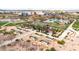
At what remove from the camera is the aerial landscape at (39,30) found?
1.70 m

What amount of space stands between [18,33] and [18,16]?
16 cm

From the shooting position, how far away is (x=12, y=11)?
1.74 m

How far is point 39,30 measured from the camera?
1736mm

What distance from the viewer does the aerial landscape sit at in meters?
1.70

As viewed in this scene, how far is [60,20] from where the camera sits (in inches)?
68.6
